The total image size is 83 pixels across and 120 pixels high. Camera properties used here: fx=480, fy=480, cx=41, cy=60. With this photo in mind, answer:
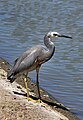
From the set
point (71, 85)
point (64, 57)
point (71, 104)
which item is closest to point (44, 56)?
point (71, 104)

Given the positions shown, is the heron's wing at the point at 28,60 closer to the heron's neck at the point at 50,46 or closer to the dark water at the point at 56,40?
the heron's neck at the point at 50,46

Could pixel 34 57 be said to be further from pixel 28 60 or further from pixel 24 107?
pixel 24 107

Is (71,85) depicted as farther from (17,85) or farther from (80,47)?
(80,47)

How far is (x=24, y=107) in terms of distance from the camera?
852cm

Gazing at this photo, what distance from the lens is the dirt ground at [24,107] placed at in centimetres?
806

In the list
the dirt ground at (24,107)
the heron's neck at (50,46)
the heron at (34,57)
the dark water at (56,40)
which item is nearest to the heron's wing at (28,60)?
the heron at (34,57)

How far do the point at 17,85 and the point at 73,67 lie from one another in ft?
9.18

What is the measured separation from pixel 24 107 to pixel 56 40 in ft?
26.5

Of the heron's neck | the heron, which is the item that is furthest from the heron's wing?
the heron's neck

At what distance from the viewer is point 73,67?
527 inches

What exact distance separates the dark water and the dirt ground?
448 millimetres

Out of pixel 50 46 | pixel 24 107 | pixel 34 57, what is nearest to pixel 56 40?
pixel 50 46

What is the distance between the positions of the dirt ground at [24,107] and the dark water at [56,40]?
1.47ft

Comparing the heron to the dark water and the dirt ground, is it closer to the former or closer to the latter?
the dirt ground
